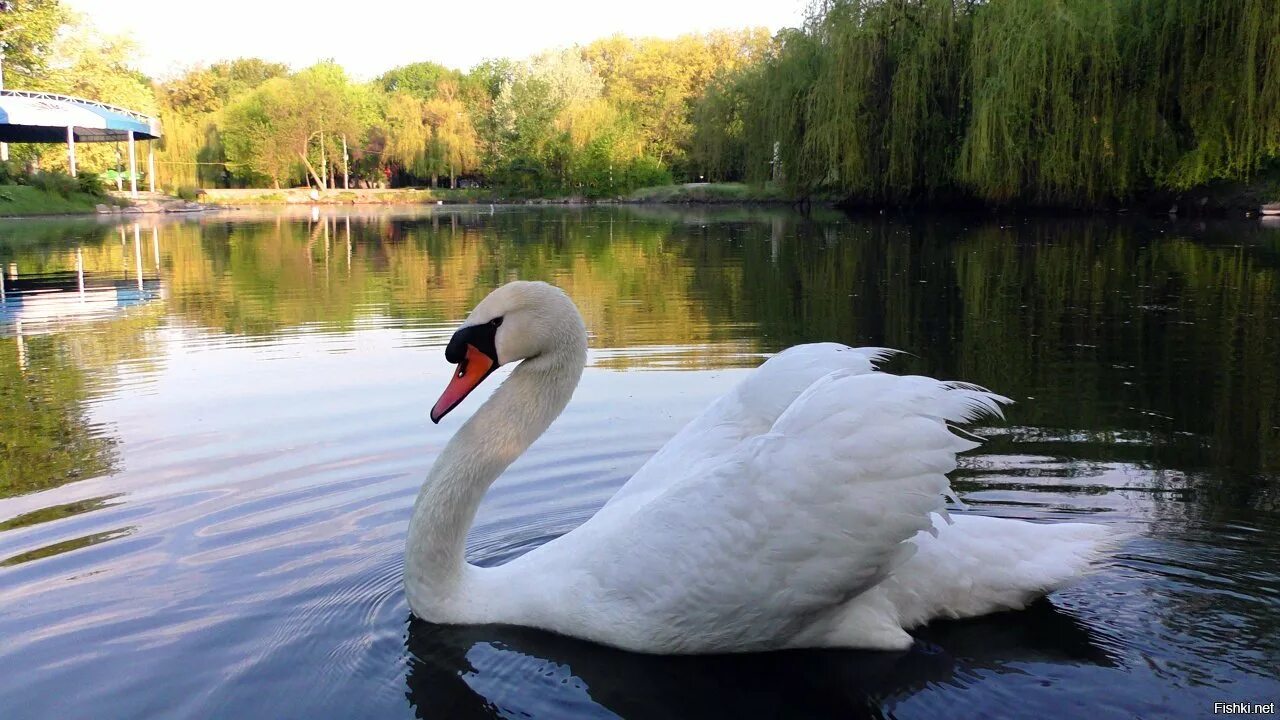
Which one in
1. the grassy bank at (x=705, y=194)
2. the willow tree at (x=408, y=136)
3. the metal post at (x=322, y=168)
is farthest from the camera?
the metal post at (x=322, y=168)

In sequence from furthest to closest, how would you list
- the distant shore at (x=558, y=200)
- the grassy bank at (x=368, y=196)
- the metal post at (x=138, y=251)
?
the grassy bank at (x=368, y=196) → the distant shore at (x=558, y=200) → the metal post at (x=138, y=251)

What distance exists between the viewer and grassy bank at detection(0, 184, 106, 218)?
4216 cm

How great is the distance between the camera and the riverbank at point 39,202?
42156mm

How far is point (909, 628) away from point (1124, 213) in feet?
106

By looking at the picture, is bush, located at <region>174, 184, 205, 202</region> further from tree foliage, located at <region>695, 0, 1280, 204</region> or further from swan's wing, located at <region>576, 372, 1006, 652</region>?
swan's wing, located at <region>576, 372, 1006, 652</region>

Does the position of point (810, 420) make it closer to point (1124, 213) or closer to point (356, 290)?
point (356, 290)

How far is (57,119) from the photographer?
44.9 metres

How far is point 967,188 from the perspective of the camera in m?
33.1

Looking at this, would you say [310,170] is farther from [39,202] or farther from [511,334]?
[511,334]

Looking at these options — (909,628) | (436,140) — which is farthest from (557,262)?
(436,140)

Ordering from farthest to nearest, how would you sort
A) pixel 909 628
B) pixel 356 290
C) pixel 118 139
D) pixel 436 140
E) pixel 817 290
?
pixel 436 140 < pixel 118 139 < pixel 356 290 < pixel 817 290 < pixel 909 628

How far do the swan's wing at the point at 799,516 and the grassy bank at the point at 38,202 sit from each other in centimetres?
4580

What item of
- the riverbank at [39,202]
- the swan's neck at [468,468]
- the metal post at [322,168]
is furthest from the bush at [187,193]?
the swan's neck at [468,468]

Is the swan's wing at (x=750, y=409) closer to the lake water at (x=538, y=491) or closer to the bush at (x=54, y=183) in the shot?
the lake water at (x=538, y=491)
